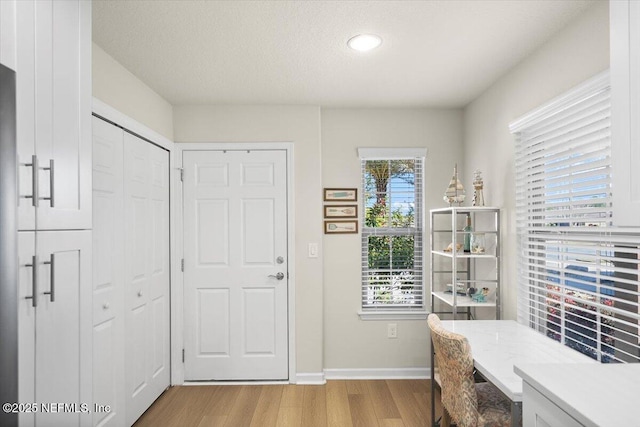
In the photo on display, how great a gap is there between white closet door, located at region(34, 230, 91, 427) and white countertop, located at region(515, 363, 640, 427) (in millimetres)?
1395

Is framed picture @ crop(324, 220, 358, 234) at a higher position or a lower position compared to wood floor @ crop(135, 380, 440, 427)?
higher

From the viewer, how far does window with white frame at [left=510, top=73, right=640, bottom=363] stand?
5.91 feet

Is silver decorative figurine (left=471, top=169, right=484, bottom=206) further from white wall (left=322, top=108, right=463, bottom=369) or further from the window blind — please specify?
the window blind

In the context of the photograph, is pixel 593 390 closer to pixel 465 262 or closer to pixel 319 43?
pixel 319 43

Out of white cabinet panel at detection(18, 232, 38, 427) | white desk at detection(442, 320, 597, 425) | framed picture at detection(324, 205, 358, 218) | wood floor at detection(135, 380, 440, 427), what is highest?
framed picture at detection(324, 205, 358, 218)

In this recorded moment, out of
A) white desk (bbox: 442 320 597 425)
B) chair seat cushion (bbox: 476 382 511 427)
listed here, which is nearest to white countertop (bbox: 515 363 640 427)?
white desk (bbox: 442 320 597 425)

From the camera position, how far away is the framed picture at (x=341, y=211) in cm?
363

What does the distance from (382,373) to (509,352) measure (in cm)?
181

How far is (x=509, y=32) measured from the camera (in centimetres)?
214

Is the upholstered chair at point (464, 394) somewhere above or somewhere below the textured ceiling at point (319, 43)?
below

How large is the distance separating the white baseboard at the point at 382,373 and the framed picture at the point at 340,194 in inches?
61.8

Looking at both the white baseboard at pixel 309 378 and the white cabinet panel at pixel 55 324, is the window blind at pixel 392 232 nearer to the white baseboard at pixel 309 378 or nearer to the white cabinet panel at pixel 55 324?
the white baseboard at pixel 309 378

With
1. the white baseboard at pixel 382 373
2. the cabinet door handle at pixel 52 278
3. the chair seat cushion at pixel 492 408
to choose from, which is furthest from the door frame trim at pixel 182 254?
the cabinet door handle at pixel 52 278

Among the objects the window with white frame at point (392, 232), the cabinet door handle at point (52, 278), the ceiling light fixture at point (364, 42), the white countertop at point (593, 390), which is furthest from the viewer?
the window with white frame at point (392, 232)
